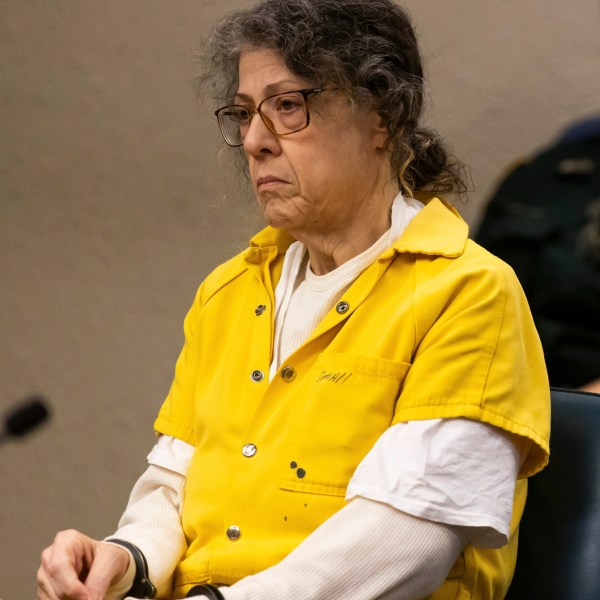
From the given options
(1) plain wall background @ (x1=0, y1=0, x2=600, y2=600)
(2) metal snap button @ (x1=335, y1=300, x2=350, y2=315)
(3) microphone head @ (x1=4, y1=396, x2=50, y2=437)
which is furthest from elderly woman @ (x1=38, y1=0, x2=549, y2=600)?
(1) plain wall background @ (x1=0, y1=0, x2=600, y2=600)

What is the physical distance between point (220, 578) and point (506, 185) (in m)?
1.22

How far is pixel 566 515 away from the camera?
1505 millimetres

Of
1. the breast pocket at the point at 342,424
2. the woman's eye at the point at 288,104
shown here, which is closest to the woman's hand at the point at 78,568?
the breast pocket at the point at 342,424

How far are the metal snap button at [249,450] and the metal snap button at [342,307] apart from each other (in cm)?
23

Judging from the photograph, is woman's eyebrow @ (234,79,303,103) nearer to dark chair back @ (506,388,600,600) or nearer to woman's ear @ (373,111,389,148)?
woman's ear @ (373,111,389,148)

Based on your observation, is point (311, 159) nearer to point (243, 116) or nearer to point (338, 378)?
point (243, 116)

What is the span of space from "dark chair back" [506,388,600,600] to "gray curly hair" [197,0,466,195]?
426 millimetres

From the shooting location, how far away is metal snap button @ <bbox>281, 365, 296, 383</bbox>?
60.3 inches

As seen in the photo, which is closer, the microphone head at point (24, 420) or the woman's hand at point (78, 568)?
the woman's hand at point (78, 568)

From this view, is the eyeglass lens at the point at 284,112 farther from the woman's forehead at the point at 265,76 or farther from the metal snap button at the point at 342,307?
the metal snap button at the point at 342,307

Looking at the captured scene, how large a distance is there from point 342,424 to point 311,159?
40 cm

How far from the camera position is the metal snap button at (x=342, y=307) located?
4.97 feet

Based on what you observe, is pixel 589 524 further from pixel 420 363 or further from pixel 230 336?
pixel 230 336

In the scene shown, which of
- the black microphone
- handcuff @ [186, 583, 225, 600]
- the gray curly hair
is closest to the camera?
handcuff @ [186, 583, 225, 600]
